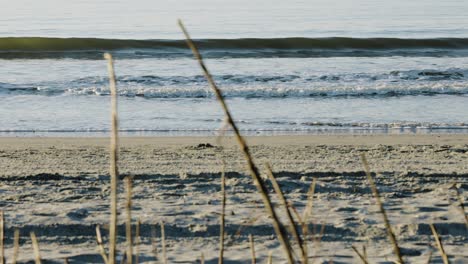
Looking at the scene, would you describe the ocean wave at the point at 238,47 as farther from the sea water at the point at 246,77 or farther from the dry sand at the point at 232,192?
the dry sand at the point at 232,192

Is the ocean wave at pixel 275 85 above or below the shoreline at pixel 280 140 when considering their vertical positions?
above

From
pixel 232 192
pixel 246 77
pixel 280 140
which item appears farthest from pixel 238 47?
pixel 232 192

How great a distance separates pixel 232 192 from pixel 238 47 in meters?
21.6

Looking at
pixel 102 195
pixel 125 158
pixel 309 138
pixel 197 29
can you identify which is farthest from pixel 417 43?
pixel 102 195

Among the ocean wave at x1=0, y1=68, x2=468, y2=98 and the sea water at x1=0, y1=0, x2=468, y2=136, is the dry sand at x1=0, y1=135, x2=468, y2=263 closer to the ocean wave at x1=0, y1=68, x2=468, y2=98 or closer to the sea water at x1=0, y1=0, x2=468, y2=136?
the sea water at x1=0, y1=0, x2=468, y2=136

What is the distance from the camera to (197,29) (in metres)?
36.6

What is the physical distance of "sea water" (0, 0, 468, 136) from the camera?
42.6 feet

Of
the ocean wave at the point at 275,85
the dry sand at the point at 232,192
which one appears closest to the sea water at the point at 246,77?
the ocean wave at the point at 275,85

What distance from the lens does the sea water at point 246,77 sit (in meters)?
13.0

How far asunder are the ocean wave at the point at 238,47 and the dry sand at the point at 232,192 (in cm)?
1537

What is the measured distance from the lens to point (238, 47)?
28.3 meters

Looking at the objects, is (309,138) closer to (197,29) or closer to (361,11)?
(197,29)

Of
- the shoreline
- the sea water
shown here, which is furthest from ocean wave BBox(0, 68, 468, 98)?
the shoreline

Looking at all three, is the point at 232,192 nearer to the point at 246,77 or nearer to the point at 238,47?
the point at 246,77
